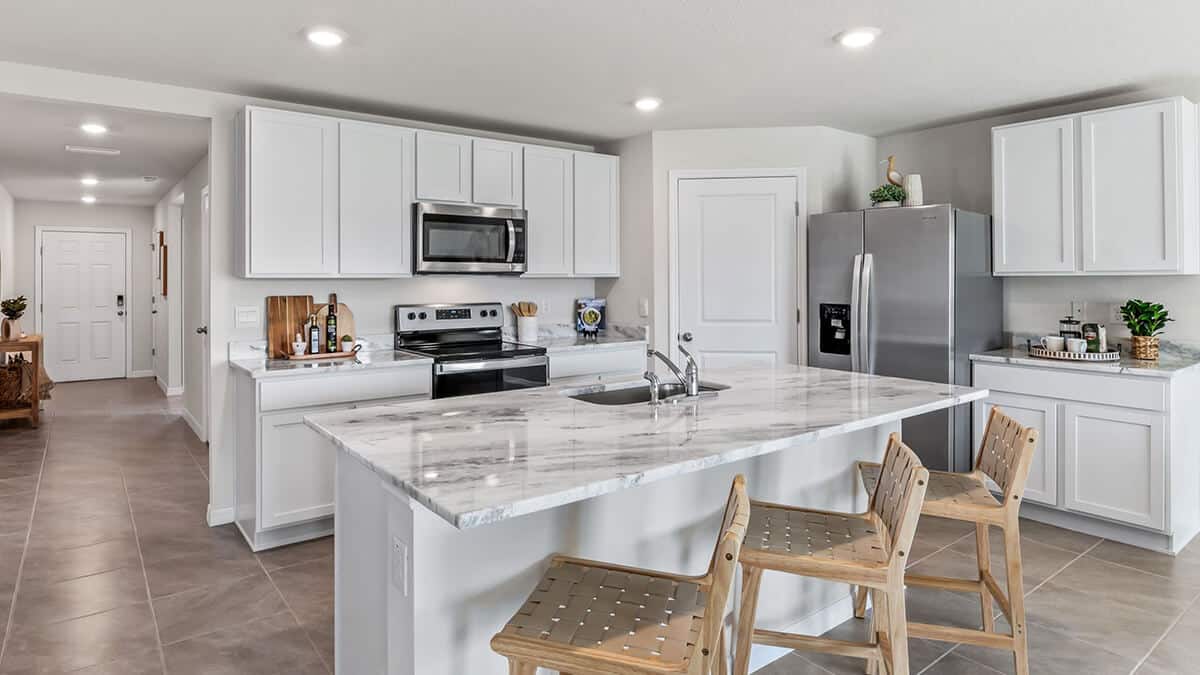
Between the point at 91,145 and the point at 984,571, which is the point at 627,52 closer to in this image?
the point at 984,571

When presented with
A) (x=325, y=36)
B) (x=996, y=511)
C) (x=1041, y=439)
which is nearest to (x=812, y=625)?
(x=996, y=511)

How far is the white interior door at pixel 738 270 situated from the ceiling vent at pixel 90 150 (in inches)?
169

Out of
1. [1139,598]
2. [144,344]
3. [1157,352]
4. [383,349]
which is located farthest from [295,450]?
[144,344]

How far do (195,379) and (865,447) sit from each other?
5.56 meters

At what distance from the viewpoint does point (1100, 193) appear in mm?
3631

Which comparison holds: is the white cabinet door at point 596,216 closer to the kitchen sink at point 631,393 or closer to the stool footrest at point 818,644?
the kitchen sink at point 631,393

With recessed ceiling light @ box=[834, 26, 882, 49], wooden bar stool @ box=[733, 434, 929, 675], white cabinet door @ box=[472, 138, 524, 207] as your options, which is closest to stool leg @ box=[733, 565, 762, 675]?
wooden bar stool @ box=[733, 434, 929, 675]

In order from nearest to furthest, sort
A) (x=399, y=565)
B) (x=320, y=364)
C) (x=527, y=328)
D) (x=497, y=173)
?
(x=399, y=565) < (x=320, y=364) < (x=497, y=173) < (x=527, y=328)

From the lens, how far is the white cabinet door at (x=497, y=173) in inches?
167

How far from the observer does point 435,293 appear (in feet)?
14.7

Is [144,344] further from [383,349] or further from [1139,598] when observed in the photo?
[1139,598]

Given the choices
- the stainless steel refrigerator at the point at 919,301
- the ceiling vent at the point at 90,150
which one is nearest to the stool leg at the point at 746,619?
the stainless steel refrigerator at the point at 919,301

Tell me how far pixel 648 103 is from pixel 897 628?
3.02 meters

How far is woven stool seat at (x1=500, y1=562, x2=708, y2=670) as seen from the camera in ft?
4.39
